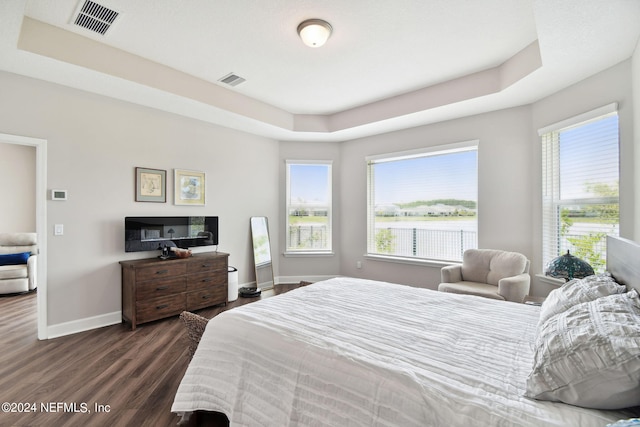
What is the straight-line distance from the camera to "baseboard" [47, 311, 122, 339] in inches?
125

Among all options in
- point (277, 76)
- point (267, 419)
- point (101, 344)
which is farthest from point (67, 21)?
point (267, 419)

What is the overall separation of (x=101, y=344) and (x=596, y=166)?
5160 millimetres

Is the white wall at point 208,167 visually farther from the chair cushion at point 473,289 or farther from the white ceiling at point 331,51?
the chair cushion at point 473,289

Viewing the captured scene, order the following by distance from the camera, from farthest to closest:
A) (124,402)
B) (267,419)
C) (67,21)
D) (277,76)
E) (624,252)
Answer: (277,76) → (67,21) → (124,402) → (624,252) → (267,419)

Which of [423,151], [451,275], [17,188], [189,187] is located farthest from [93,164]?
[451,275]

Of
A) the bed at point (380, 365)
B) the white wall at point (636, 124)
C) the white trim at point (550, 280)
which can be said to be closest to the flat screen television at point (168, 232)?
the bed at point (380, 365)

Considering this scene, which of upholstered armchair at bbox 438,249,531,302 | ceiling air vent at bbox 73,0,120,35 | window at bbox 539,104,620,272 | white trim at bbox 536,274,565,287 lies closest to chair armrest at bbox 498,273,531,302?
upholstered armchair at bbox 438,249,531,302

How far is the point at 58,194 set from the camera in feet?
10.5

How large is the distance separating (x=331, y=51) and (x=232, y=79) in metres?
1.32

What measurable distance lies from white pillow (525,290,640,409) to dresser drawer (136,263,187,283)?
142 inches

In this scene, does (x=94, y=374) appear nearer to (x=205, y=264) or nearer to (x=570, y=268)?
(x=205, y=264)

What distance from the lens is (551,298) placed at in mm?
1767

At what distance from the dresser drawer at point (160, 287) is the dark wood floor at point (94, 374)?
0.34m

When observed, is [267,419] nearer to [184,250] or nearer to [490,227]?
[184,250]
